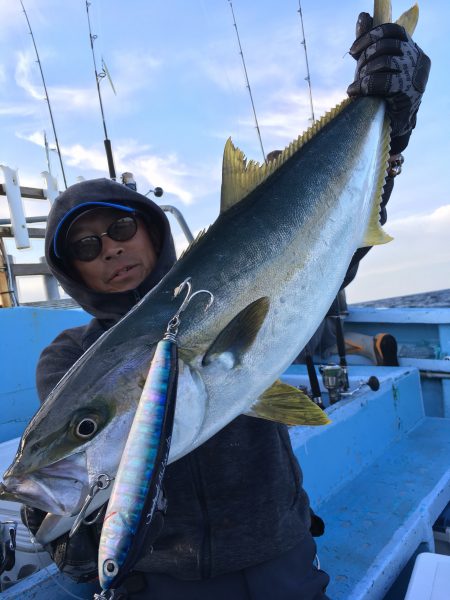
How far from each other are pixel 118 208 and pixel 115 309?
1.39 ft

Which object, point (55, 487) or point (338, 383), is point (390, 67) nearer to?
point (55, 487)

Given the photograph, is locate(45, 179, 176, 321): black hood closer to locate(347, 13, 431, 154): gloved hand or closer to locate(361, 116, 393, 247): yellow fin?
locate(361, 116, 393, 247): yellow fin

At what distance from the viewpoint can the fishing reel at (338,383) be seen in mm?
3568

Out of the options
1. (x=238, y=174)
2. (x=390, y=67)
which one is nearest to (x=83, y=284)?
(x=238, y=174)

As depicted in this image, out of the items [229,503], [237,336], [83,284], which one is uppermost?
[83,284]

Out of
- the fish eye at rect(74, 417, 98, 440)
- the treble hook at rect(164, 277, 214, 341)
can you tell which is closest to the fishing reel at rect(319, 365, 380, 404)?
the treble hook at rect(164, 277, 214, 341)

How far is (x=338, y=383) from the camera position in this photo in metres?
3.60

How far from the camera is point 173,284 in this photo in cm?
143

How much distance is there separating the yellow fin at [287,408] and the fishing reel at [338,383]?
2268 mm

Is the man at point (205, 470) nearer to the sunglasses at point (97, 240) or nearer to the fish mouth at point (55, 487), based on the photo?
the sunglasses at point (97, 240)

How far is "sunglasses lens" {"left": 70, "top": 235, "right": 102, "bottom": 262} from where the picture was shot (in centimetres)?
192

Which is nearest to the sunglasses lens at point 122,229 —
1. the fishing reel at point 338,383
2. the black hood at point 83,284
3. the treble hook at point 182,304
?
the black hood at point 83,284

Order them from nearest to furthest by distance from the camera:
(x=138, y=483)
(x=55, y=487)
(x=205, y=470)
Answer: (x=138, y=483) → (x=55, y=487) → (x=205, y=470)

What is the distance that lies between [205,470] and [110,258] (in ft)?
3.00
